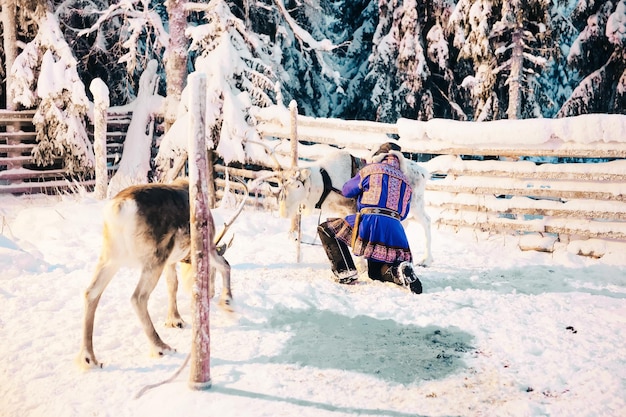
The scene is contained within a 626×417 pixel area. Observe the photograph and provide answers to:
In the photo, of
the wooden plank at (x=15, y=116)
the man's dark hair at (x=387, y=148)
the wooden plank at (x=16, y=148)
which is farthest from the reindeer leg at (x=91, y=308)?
the wooden plank at (x=15, y=116)

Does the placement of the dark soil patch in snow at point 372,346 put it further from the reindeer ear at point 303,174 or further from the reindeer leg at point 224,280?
the reindeer ear at point 303,174

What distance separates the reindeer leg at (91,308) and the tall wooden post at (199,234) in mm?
826

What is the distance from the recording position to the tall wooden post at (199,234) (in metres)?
3.19

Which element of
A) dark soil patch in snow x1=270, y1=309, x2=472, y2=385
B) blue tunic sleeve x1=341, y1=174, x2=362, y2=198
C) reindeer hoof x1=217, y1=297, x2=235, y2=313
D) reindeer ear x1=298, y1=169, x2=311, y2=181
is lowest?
dark soil patch in snow x1=270, y1=309, x2=472, y2=385

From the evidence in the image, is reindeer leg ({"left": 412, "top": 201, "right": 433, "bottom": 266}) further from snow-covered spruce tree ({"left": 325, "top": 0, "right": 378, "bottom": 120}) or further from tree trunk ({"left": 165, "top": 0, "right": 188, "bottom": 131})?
snow-covered spruce tree ({"left": 325, "top": 0, "right": 378, "bottom": 120})

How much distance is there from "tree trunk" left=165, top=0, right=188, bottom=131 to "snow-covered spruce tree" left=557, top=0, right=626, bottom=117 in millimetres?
10180

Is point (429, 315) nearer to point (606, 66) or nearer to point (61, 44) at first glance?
point (61, 44)

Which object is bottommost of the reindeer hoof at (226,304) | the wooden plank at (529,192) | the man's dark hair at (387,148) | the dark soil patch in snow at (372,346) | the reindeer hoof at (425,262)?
the dark soil patch in snow at (372,346)

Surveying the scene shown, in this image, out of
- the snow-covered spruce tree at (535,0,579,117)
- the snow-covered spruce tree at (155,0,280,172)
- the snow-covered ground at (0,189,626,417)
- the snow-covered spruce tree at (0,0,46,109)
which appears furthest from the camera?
the snow-covered spruce tree at (535,0,579,117)

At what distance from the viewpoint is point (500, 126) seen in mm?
8320

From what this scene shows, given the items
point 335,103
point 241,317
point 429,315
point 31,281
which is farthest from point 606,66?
point 31,281

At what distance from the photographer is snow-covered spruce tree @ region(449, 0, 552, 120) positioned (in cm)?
1280

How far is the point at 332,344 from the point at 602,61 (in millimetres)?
14039

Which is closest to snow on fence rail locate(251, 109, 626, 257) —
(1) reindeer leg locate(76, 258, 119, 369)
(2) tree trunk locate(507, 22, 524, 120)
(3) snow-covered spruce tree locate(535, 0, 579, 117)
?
(1) reindeer leg locate(76, 258, 119, 369)
